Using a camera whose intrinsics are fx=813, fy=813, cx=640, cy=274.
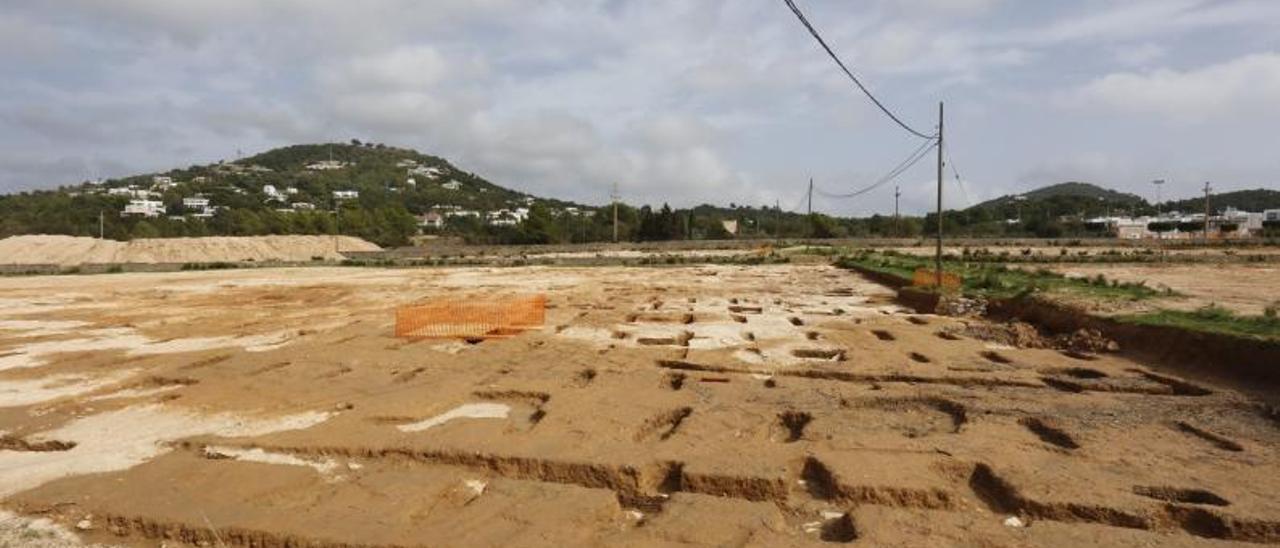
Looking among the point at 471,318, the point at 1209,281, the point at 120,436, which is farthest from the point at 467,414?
the point at 1209,281

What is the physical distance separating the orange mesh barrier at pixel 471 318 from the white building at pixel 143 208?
331 ft

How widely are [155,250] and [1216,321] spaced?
64.4 meters

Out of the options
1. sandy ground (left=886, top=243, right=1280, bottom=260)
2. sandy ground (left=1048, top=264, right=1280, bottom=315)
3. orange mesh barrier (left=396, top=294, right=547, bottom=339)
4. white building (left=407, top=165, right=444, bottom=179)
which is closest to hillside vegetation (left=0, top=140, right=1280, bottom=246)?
white building (left=407, top=165, right=444, bottom=179)

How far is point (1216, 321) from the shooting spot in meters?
11.2

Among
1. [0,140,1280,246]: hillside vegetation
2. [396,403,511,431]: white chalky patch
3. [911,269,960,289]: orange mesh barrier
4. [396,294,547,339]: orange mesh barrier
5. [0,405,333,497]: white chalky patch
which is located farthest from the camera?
[0,140,1280,246]: hillside vegetation

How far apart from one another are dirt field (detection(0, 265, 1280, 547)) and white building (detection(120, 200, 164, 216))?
106927mm

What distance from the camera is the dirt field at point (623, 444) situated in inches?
187

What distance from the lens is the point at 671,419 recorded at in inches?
291

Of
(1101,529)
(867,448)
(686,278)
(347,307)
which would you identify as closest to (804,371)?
(867,448)

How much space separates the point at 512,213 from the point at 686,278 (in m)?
112

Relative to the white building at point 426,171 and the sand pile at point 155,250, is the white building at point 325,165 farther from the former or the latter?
the sand pile at point 155,250

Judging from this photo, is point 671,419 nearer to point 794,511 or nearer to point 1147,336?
point 794,511

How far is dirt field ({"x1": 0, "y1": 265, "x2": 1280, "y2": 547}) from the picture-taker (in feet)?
15.6

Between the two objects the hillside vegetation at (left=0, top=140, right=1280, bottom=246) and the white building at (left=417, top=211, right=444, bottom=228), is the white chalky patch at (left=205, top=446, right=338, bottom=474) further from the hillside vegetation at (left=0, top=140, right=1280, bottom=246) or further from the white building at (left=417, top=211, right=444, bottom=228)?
the white building at (left=417, top=211, right=444, bottom=228)
